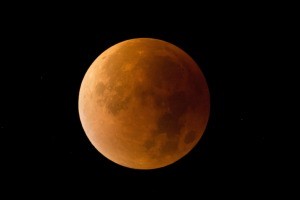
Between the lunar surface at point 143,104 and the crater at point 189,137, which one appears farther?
the crater at point 189,137

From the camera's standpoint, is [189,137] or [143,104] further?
[189,137]

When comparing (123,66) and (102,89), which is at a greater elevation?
(123,66)

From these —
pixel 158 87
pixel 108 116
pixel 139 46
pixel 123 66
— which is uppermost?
pixel 139 46

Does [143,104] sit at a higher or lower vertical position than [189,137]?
higher

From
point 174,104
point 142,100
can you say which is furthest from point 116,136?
point 174,104

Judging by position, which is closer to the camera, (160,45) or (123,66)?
(123,66)

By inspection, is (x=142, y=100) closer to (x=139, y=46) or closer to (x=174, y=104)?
(x=174, y=104)

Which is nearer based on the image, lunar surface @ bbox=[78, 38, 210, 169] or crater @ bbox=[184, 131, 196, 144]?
lunar surface @ bbox=[78, 38, 210, 169]

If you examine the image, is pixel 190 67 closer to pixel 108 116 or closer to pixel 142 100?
pixel 142 100
